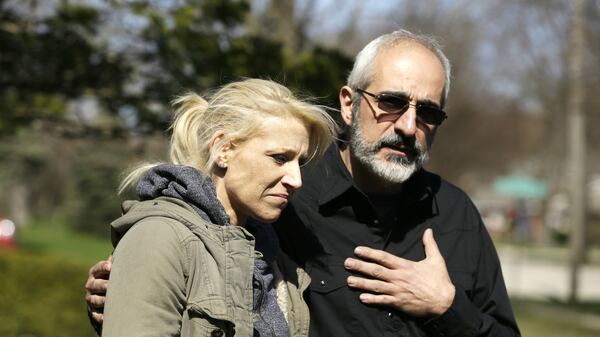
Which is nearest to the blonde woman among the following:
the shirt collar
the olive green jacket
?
the olive green jacket

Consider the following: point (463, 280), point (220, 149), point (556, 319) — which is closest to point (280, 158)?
point (220, 149)

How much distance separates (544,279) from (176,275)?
20.0 metres

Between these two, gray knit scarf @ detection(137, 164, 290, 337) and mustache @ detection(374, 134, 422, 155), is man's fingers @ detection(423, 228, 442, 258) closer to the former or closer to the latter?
mustache @ detection(374, 134, 422, 155)

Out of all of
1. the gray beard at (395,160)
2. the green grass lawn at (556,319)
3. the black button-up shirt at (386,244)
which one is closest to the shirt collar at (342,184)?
the black button-up shirt at (386,244)

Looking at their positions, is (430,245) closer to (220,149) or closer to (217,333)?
(220,149)

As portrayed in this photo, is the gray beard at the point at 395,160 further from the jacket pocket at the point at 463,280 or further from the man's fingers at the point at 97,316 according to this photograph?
the man's fingers at the point at 97,316

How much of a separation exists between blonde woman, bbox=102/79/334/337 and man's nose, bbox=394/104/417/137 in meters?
0.35

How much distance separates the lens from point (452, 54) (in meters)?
27.9

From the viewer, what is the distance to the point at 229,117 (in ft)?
8.34

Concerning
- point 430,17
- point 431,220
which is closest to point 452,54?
point 430,17

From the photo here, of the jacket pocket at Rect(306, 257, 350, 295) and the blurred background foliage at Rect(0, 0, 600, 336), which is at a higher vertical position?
the blurred background foliage at Rect(0, 0, 600, 336)

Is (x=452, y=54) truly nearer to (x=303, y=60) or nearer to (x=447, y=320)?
(x=303, y=60)

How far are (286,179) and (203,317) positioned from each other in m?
0.48

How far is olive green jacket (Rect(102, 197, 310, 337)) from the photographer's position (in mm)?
2189
